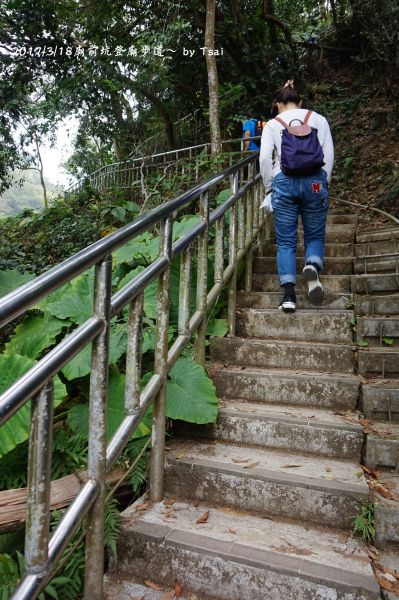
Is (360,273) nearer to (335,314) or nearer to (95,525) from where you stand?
(335,314)

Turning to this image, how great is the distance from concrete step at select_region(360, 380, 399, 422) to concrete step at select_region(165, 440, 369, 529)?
0.36 metres

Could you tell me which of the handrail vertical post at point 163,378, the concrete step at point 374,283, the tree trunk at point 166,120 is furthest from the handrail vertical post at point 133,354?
the tree trunk at point 166,120

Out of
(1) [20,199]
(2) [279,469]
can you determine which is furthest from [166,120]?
(1) [20,199]

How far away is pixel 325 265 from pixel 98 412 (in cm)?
285

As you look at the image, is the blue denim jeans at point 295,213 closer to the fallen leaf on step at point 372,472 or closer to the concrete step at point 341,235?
the concrete step at point 341,235

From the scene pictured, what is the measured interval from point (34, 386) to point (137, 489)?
115 cm

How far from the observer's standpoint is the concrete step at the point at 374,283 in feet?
10.7

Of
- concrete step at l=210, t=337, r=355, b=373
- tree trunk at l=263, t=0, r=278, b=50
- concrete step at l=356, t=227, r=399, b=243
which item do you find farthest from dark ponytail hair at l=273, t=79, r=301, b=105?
tree trunk at l=263, t=0, r=278, b=50

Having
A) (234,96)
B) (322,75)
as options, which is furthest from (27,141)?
(322,75)

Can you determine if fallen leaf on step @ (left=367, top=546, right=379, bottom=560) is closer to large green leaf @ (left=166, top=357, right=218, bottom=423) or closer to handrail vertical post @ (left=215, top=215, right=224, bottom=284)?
large green leaf @ (left=166, top=357, right=218, bottom=423)

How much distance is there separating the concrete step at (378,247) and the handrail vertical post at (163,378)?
106 inches

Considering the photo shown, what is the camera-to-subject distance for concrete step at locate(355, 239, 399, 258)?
4.07m

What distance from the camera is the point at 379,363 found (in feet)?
8.35

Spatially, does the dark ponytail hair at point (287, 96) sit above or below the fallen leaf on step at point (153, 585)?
above
